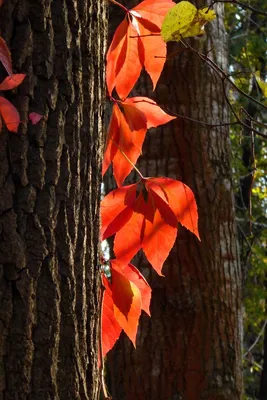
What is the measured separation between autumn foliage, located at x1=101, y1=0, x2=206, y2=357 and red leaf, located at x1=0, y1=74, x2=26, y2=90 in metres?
0.28

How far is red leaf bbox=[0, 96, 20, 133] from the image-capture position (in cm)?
106

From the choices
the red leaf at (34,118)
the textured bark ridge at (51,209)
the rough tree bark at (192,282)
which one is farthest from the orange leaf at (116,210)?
the rough tree bark at (192,282)

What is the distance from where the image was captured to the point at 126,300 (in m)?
1.23

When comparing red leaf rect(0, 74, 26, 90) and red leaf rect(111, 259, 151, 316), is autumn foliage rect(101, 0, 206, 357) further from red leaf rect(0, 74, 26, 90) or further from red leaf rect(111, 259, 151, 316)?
red leaf rect(0, 74, 26, 90)

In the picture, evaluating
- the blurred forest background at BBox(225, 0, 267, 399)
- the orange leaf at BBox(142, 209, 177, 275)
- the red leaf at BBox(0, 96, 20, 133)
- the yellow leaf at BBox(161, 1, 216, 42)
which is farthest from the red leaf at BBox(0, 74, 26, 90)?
the blurred forest background at BBox(225, 0, 267, 399)

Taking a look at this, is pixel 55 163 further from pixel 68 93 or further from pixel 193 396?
pixel 193 396

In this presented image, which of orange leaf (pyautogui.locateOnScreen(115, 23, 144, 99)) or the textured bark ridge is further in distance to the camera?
orange leaf (pyautogui.locateOnScreen(115, 23, 144, 99))

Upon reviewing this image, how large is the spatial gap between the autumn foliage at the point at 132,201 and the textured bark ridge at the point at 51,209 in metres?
0.09

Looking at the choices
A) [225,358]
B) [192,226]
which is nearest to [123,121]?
[192,226]

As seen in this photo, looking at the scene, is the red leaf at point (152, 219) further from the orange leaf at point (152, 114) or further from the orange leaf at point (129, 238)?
the orange leaf at point (152, 114)

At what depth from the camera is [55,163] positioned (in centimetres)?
111

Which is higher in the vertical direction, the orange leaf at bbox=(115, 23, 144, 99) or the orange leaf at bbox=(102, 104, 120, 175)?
the orange leaf at bbox=(115, 23, 144, 99)

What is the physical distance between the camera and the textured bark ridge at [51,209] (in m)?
1.05

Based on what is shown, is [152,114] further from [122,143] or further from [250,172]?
[250,172]
